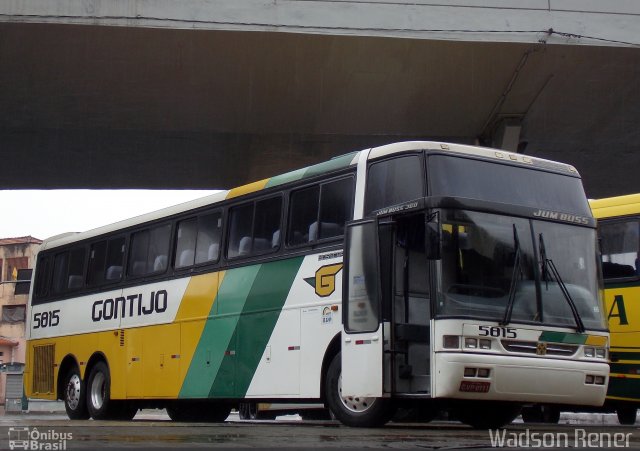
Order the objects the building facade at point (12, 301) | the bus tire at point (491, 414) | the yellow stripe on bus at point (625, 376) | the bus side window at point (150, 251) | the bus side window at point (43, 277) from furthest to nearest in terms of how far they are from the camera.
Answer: the building facade at point (12, 301), the bus side window at point (43, 277), the bus side window at point (150, 251), the yellow stripe on bus at point (625, 376), the bus tire at point (491, 414)

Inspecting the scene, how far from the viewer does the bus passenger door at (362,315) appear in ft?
32.6

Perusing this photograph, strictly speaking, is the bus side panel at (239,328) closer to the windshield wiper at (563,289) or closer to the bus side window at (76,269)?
the windshield wiper at (563,289)

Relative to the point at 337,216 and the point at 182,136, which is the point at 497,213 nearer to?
the point at 337,216

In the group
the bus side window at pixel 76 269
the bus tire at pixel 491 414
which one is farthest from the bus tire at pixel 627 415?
the bus side window at pixel 76 269

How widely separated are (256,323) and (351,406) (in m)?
2.14

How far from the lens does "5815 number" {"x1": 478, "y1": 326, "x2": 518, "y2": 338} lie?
31.0ft

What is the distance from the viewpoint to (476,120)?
71.5 feet

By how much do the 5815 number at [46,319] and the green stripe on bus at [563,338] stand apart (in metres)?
10.2

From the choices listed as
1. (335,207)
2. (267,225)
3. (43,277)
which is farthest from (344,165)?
(43,277)

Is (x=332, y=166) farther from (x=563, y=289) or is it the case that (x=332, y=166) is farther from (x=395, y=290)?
(x=563, y=289)

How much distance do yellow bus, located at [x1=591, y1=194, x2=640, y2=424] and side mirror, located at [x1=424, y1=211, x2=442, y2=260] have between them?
13.4 feet

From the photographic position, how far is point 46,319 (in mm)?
17688

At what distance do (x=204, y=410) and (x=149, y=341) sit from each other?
1730 mm

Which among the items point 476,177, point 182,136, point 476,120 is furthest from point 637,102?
point 476,177
